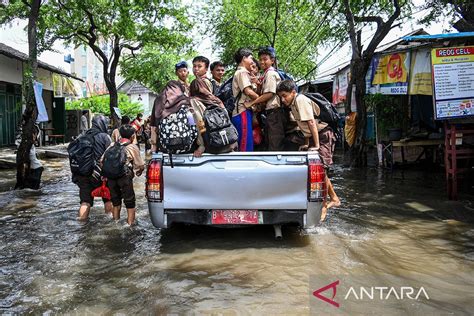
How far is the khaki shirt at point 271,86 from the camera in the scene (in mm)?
5844

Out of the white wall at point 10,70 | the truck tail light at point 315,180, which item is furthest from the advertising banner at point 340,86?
the truck tail light at point 315,180

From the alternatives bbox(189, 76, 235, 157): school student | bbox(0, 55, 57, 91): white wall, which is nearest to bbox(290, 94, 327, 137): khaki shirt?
bbox(189, 76, 235, 157): school student

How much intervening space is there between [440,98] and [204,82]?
420 cm

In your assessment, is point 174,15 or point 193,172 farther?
point 174,15

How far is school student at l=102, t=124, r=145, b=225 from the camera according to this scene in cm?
641

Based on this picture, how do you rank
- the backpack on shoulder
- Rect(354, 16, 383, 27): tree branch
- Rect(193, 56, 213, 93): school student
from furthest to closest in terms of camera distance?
Rect(354, 16, 383, 27): tree branch → Rect(193, 56, 213, 93): school student → the backpack on shoulder

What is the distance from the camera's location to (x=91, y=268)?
489 centimetres

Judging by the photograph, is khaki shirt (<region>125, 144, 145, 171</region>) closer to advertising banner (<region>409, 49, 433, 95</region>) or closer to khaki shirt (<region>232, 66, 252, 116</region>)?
khaki shirt (<region>232, 66, 252, 116</region>)

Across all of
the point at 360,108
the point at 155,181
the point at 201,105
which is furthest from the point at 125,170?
the point at 360,108

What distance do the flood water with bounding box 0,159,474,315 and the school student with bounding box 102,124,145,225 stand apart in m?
0.41

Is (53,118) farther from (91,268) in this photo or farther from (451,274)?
(451,274)

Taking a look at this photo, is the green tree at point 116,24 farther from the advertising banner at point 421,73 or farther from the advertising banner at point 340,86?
the advertising banner at point 421,73

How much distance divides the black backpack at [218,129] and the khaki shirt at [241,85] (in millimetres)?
726

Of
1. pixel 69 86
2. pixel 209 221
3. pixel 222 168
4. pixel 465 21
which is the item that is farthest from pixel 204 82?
pixel 69 86
